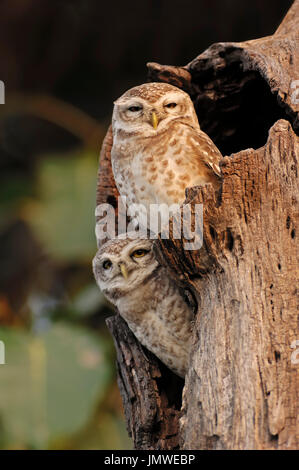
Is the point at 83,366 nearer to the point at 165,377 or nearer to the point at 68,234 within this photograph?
the point at 68,234

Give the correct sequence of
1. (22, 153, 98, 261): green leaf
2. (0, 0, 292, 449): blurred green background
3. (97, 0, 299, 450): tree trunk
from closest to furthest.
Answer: (97, 0, 299, 450): tree trunk, (0, 0, 292, 449): blurred green background, (22, 153, 98, 261): green leaf

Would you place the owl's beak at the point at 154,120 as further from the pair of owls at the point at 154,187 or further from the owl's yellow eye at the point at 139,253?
the owl's yellow eye at the point at 139,253

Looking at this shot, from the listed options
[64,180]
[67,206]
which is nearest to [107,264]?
[67,206]

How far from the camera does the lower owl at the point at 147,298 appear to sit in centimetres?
281

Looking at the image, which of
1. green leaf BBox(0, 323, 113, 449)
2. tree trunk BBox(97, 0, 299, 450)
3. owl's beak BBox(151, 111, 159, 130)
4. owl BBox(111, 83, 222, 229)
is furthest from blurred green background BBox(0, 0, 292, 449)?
owl's beak BBox(151, 111, 159, 130)

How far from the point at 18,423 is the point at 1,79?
324 cm

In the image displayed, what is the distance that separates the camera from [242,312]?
90.7 inches

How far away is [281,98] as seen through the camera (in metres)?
2.65

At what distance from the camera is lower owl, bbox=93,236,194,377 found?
2.81m

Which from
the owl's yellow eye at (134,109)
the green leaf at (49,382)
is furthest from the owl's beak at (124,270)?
the green leaf at (49,382)

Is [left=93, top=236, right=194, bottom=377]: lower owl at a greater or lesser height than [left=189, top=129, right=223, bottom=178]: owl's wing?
lesser

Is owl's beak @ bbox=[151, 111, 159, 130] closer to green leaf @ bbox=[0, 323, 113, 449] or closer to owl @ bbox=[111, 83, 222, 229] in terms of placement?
owl @ bbox=[111, 83, 222, 229]

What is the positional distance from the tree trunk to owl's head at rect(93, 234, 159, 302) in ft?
0.63
